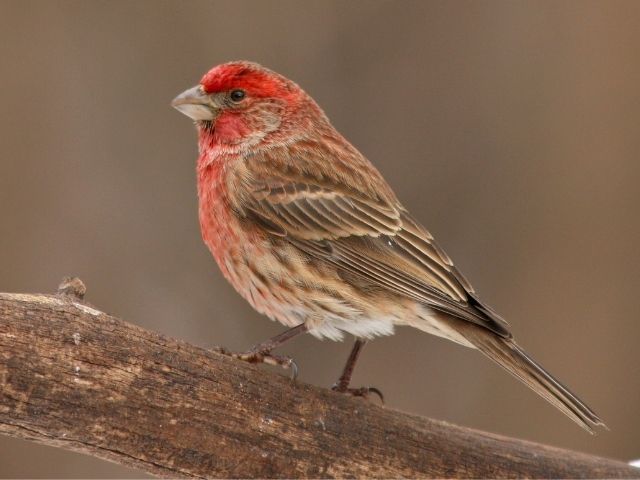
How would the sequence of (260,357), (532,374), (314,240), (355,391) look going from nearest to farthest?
(532,374) → (260,357) → (314,240) → (355,391)

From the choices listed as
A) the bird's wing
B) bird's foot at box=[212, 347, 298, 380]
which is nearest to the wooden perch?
bird's foot at box=[212, 347, 298, 380]

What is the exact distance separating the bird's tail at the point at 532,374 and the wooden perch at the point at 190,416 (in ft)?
1.42

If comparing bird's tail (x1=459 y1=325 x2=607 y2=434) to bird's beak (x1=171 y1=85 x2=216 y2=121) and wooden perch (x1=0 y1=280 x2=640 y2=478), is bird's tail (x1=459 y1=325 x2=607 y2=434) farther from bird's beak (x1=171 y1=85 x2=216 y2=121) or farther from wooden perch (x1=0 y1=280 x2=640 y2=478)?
bird's beak (x1=171 y1=85 x2=216 y2=121)

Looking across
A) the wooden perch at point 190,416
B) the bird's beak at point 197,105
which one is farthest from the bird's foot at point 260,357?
the bird's beak at point 197,105

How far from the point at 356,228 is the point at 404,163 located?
2.65 metres

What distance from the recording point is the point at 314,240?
5.84 metres

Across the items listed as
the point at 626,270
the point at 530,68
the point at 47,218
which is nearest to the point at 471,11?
the point at 530,68

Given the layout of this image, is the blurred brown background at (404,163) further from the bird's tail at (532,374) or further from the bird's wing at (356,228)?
the bird's tail at (532,374)

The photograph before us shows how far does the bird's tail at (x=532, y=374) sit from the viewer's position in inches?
211

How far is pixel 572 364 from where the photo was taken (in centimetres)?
859

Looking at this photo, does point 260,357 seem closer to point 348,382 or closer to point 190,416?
point 348,382

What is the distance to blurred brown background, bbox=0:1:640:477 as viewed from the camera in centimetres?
845

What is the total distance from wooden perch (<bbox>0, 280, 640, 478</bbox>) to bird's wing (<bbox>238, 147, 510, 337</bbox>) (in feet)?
2.19

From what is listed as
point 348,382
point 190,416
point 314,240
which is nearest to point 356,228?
point 314,240
